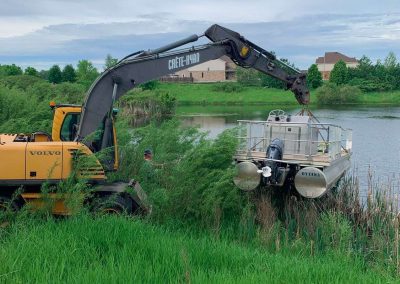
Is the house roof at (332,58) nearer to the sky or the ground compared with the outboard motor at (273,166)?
nearer to the sky

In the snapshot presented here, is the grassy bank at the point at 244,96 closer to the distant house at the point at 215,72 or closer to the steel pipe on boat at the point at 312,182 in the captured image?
the distant house at the point at 215,72

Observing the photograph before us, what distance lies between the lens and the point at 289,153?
13930 millimetres

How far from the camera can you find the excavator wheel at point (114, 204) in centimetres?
952

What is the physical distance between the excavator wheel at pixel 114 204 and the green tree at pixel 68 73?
7955 cm

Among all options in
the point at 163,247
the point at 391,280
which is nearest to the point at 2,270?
the point at 163,247

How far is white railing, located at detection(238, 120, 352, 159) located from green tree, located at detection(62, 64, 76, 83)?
7544 cm

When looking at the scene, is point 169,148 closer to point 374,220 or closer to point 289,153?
point 289,153

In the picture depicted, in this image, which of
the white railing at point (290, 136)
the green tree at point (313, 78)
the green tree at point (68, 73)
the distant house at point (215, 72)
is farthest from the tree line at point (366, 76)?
the white railing at point (290, 136)

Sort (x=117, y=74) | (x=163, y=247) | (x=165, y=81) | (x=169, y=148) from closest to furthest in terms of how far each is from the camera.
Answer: (x=163, y=247)
(x=117, y=74)
(x=169, y=148)
(x=165, y=81)

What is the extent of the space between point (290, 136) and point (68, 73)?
78.3 metres

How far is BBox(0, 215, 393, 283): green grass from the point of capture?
6.02 meters

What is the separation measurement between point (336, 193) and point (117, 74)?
265 inches

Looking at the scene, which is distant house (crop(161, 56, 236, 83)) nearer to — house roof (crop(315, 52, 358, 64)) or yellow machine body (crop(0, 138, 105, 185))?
house roof (crop(315, 52, 358, 64))

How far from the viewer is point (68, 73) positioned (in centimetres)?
8800
